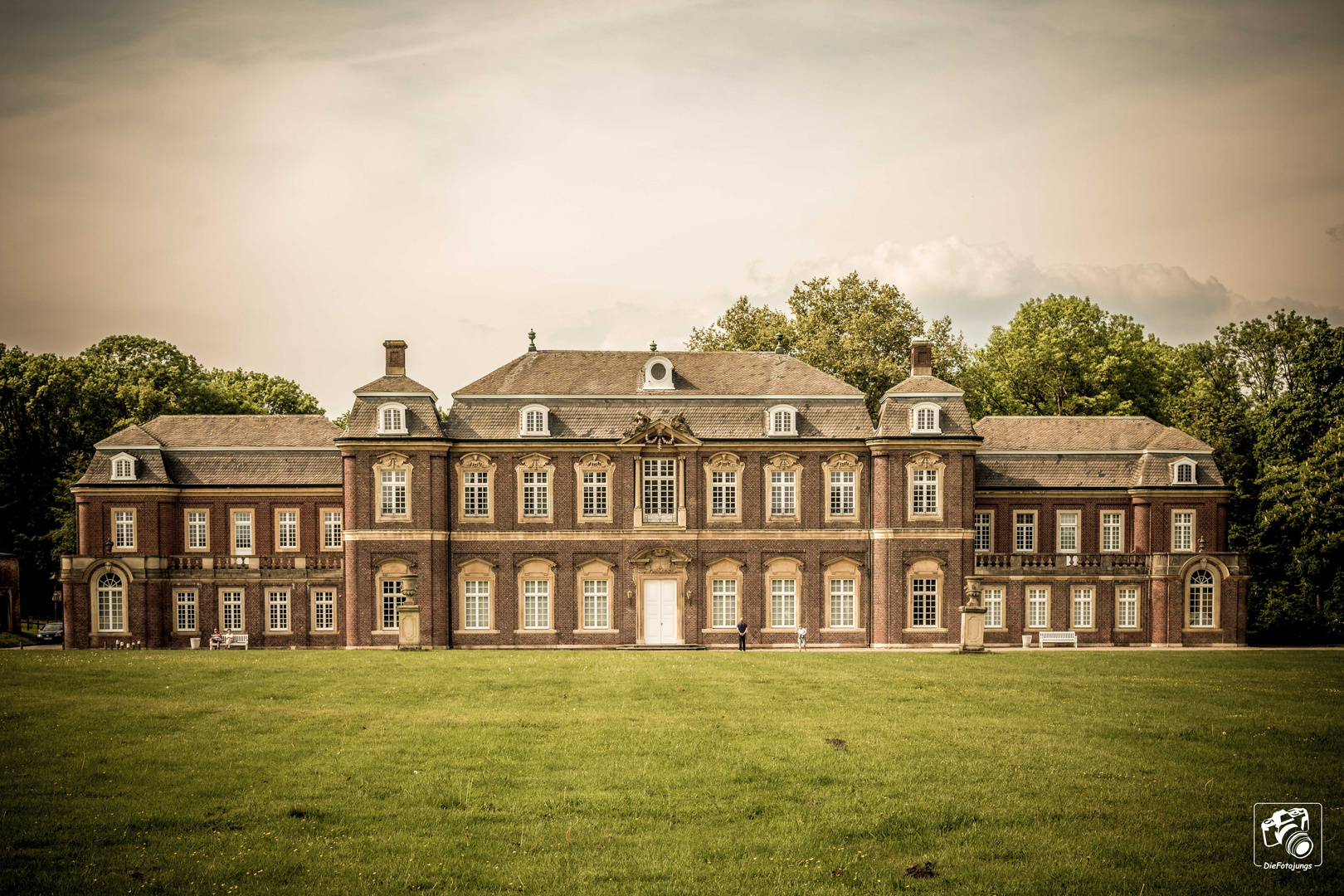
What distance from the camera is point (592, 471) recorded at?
4547 cm

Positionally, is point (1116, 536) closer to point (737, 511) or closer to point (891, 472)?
point (891, 472)

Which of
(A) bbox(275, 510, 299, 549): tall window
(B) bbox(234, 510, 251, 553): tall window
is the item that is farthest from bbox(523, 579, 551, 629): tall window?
(B) bbox(234, 510, 251, 553): tall window

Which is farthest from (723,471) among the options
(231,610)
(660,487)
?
(231,610)

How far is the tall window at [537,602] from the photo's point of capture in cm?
4528

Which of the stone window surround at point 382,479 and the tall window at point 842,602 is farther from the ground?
the stone window surround at point 382,479

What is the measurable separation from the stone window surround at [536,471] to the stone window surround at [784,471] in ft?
30.6

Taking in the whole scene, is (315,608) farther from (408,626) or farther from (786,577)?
(786,577)

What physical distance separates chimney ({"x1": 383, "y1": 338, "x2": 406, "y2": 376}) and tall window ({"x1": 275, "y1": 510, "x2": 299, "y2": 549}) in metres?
8.87

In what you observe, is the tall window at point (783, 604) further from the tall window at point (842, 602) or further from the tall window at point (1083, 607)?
the tall window at point (1083, 607)

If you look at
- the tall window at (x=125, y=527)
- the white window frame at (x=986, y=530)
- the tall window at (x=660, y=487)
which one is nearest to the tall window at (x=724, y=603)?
the tall window at (x=660, y=487)

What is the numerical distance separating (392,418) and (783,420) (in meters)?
17.1

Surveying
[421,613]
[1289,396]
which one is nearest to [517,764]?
[421,613]

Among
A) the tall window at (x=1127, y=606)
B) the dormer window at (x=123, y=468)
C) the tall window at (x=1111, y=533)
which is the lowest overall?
the tall window at (x=1127, y=606)

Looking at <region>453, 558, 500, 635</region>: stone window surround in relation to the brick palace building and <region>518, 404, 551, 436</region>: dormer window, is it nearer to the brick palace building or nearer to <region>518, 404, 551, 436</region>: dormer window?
the brick palace building
